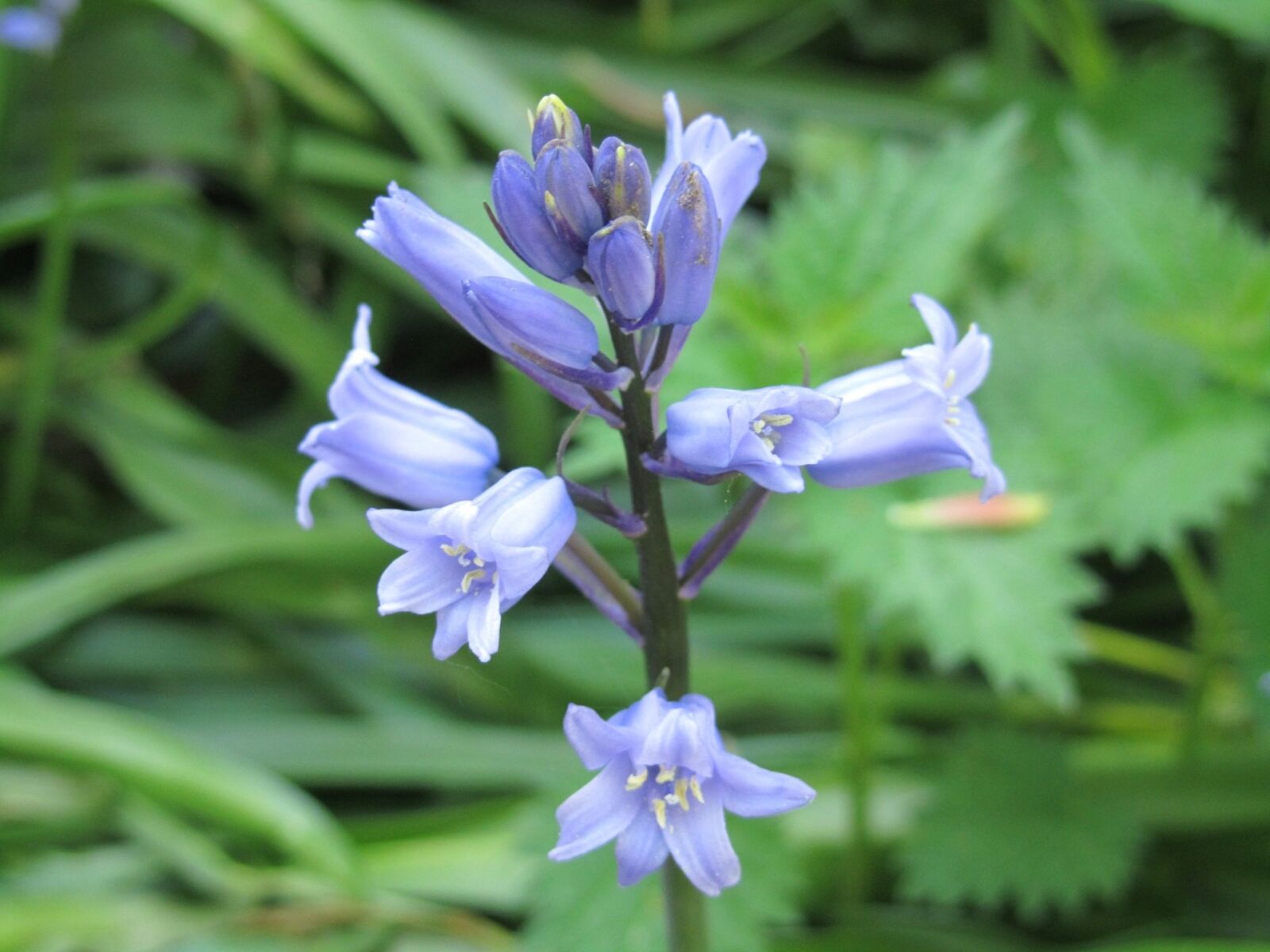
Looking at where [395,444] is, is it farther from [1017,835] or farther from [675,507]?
[675,507]

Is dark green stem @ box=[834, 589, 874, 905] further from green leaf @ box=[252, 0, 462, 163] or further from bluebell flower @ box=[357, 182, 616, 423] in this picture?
green leaf @ box=[252, 0, 462, 163]

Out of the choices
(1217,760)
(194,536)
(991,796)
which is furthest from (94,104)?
(1217,760)

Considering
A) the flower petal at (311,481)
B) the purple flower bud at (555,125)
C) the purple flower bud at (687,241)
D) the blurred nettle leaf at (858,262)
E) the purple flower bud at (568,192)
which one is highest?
the blurred nettle leaf at (858,262)

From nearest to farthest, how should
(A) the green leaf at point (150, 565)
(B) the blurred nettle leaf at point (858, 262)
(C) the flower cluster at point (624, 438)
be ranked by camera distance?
1. (C) the flower cluster at point (624, 438)
2. (B) the blurred nettle leaf at point (858, 262)
3. (A) the green leaf at point (150, 565)

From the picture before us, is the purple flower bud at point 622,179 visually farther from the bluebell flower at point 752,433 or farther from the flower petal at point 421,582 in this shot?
the flower petal at point 421,582

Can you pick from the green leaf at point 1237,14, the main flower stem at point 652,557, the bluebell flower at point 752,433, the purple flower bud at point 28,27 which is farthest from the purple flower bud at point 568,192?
the purple flower bud at point 28,27

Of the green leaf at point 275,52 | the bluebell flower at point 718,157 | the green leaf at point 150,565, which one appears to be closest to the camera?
the bluebell flower at point 718,157

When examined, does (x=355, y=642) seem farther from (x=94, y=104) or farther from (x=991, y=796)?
(x=94, y=104)
